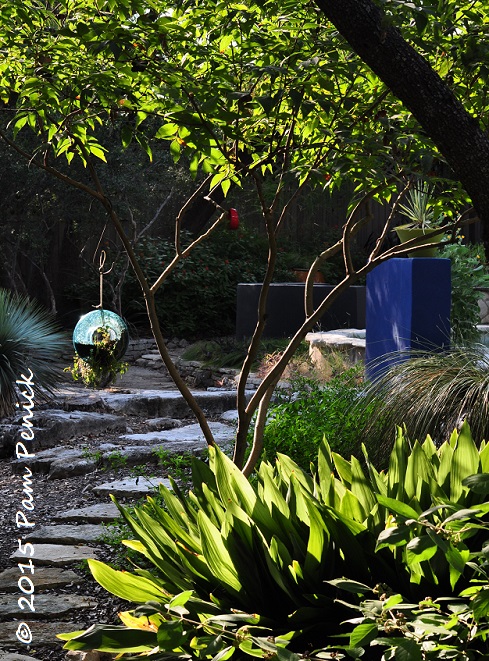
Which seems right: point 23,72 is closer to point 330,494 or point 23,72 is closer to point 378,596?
point 330,494

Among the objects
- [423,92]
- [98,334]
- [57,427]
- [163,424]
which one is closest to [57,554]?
[423,92]

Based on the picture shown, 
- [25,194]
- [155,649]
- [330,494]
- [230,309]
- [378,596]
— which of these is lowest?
[155,649]

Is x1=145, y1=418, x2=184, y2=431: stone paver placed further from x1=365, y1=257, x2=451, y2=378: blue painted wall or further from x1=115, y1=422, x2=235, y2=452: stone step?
x1=365, y1=257, x2=451, y2=378: blue painted wall

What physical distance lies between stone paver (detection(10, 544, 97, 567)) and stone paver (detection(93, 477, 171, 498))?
699mm

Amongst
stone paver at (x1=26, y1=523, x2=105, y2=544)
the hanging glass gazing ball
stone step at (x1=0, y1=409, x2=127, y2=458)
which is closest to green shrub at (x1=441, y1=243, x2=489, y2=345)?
stone step at (x1=0, y1=409, x2=127, y2=458)

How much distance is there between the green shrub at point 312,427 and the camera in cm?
462

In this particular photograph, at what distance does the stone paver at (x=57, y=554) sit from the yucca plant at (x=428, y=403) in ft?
4.85

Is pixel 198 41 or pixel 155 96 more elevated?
pixel 198 41

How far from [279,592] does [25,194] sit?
33.0 ft

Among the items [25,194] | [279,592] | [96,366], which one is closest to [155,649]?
[279,592]

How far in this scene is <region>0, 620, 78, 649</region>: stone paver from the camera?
2.90 m

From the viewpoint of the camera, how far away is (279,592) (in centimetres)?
207

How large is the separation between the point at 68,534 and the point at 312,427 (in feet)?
4.75

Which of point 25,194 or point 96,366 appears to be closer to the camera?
point 96,366
